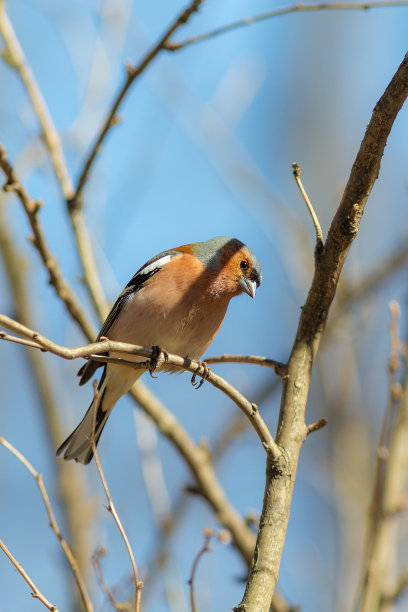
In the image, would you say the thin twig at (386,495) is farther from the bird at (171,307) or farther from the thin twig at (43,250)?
the thin twig at (43,250)

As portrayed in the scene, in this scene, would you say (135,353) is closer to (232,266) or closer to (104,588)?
(104,588)

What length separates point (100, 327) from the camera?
5.11m

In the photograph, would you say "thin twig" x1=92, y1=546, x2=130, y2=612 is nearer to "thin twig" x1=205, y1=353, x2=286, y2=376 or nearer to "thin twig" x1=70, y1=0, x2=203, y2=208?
"thin twig" x1=205, y1=353, x2=286, y2=376

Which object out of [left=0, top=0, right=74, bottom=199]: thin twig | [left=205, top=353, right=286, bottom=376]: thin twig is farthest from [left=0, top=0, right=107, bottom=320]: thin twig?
[left=205, top=353, right=286, bottom=376]: thin twig

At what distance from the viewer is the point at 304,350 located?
3102 mm

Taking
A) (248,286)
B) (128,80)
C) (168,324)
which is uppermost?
(128,80)

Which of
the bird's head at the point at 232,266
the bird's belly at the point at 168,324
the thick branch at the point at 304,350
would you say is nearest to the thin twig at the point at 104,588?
the thick branch at the point at 304,350

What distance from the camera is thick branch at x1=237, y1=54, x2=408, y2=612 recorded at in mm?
2586

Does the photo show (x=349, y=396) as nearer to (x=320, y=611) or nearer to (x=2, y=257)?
(x=320, y=611)

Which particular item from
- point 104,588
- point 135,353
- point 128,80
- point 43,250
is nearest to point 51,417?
point 43,250

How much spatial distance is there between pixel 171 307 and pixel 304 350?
153 cm

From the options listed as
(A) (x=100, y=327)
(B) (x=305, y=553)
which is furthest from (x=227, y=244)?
(B) (x=305, y=553)

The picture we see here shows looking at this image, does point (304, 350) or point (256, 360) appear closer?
point (304, 350)

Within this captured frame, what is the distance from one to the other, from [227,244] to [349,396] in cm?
260
